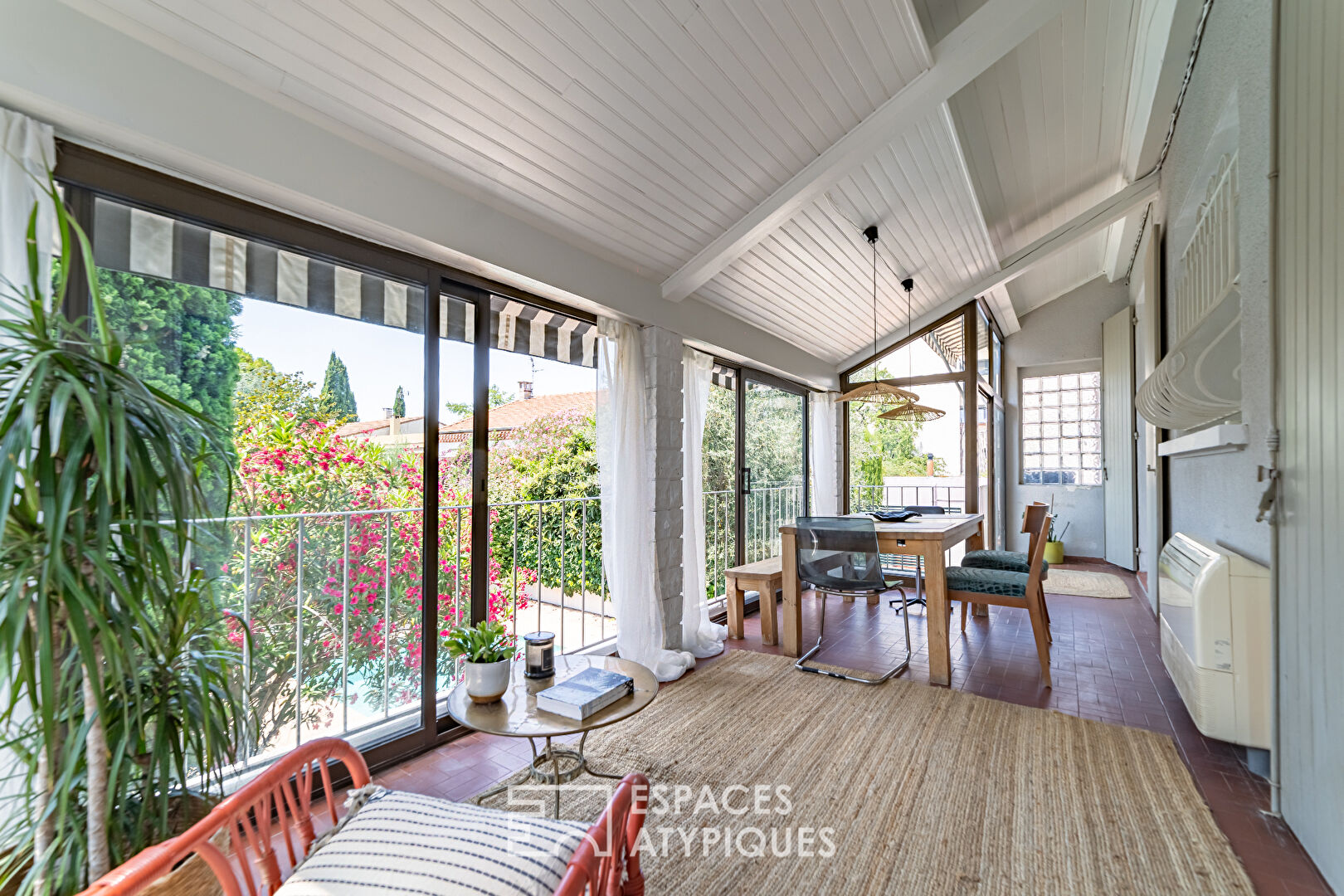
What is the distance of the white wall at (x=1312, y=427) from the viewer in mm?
1499

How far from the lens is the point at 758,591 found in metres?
3.85

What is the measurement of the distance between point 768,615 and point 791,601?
322 millimetres

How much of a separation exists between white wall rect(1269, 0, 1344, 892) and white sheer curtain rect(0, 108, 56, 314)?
3120 millimetres

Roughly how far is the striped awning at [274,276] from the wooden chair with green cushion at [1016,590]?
271cm

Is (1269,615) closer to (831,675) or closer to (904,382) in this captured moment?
(831,675)

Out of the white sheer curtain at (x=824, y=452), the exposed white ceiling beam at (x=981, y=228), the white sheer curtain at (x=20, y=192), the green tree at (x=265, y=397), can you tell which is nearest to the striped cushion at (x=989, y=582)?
the white sheer curtain at (x=824, y=452)

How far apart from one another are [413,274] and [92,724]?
1.69 metres

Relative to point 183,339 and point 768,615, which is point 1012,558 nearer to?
point 768,615

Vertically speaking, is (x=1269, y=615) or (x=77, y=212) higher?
(x=77, y=212)

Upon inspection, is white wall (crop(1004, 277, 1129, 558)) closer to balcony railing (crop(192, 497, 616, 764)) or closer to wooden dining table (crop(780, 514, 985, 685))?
wooden dining table (crop(780, 514, 985, 685))

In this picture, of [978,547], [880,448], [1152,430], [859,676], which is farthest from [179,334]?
[1152,430]

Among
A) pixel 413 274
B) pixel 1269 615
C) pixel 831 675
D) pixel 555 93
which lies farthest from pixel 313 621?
pixel 1269 615

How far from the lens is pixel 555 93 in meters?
2.06

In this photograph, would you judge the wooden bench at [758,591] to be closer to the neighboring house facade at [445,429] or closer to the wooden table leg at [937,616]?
the wooden table leg at [937,616]
